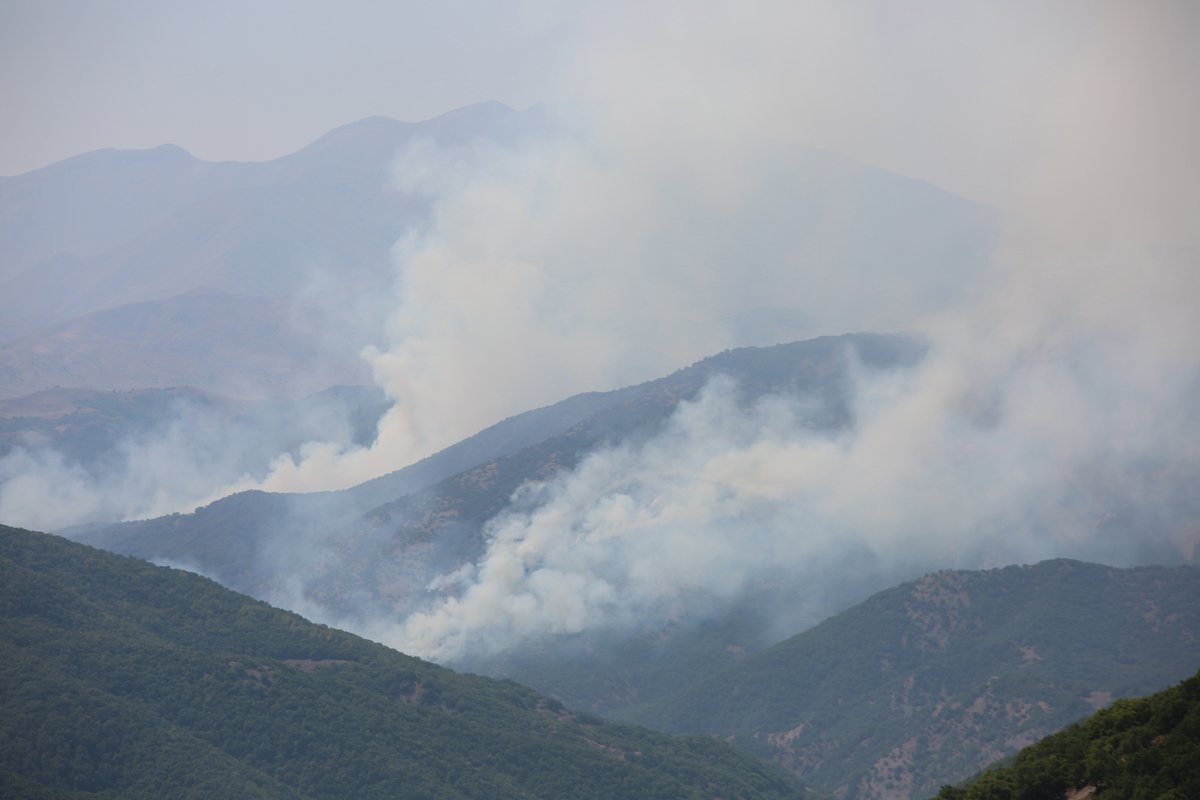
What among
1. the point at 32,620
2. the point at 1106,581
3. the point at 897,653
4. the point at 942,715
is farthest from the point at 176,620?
the point at 1106,581

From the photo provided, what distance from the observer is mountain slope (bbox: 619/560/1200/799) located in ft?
516

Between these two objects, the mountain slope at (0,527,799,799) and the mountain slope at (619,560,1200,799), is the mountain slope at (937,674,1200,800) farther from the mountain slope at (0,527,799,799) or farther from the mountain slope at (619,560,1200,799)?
the mountain slope at (619,560,1200,799)

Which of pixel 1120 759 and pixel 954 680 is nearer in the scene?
pixel 1120 759

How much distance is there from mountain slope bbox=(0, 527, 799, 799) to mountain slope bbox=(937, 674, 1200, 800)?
64818 mm

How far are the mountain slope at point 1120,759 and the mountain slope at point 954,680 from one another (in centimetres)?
9023

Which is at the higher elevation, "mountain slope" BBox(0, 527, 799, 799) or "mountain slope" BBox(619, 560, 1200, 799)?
"mountain slope" BBox(0, 527, 799, 799)

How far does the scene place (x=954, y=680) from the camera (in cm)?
18112

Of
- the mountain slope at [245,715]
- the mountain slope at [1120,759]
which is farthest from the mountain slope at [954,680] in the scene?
the mountain slope at [1120,759]

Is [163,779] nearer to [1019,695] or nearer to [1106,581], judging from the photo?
[1019,695]

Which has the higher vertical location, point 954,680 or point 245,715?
point 245,715

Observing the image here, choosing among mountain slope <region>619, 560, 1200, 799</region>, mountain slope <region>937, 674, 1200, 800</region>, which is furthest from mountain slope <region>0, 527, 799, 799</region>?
mountain slope <region>937, 674, 1200, 800</region>

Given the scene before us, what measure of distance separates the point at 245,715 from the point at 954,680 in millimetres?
97784

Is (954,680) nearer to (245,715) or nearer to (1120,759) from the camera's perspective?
(245,715)

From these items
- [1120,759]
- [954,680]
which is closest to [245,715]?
[1120,759]
